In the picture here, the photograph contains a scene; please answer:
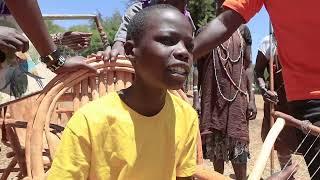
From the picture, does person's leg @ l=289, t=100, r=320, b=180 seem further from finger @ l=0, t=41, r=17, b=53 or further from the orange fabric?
finger @ l=0, t=41, r=17, b=53

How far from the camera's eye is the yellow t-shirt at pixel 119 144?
1.71 meters

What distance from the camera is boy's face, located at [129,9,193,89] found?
168 cm

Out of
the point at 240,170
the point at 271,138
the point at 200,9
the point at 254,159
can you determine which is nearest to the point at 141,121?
the point at 271,138

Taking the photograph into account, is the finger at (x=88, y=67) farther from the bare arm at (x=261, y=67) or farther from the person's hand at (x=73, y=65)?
the bare arm at (x=261, y=67)

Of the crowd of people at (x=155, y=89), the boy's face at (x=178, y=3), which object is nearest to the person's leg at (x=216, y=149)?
the boy's face at (x=178, y=3)

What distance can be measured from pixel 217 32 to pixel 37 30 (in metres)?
0.86

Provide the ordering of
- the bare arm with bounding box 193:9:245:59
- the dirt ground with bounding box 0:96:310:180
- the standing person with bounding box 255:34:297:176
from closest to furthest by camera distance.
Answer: the bare arm with bounding box 193:9:245:59 → the standing person with bounding box 255:34:297:176 → the dirt ground with bounding box 0:96:310:180

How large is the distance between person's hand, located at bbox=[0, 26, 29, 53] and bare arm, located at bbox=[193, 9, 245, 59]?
2.49 feet

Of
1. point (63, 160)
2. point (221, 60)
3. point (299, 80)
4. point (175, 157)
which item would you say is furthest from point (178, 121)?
point (221, 60)

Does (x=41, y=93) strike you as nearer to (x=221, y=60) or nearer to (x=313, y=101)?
(x=313, y=101)

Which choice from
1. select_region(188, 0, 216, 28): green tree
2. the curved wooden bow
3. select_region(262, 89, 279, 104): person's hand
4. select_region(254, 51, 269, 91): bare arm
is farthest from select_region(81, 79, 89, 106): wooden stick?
select_region(188, 0, 216, 28): green tree

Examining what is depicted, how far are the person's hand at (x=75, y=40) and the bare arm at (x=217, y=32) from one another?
1.71ft

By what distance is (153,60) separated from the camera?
1.73m

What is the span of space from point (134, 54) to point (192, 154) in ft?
1.41
